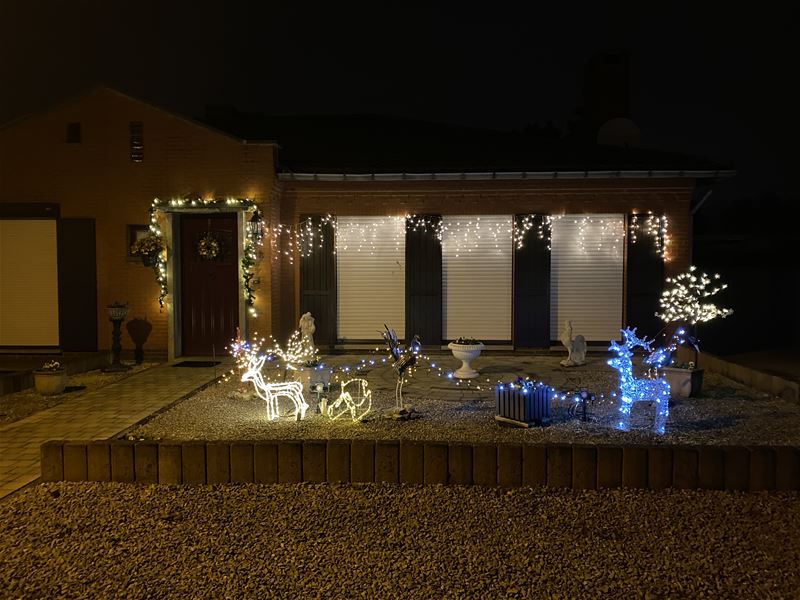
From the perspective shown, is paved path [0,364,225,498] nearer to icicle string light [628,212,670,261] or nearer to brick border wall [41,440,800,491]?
brick border wall [41,440,800,491]

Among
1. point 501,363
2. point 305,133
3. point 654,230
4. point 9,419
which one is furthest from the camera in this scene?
point 305,133

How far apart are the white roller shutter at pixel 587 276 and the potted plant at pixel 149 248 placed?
726 centimetres

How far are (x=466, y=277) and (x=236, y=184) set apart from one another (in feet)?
15.4

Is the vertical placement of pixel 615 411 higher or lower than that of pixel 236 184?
lower

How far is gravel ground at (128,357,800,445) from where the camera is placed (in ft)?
20.8

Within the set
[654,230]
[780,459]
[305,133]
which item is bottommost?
[780,459]

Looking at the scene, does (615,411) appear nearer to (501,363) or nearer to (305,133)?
(501,363)

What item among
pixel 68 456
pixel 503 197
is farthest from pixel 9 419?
pixel 503 197

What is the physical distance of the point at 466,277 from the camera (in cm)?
1282

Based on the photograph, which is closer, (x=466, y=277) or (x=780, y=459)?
(x=780, y=459)

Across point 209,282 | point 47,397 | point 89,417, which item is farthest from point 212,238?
point 89,417

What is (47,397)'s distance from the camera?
867cm

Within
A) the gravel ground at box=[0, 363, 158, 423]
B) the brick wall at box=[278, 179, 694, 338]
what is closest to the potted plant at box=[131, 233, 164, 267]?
the gravel ground at box=[0, 363, 158, 423]

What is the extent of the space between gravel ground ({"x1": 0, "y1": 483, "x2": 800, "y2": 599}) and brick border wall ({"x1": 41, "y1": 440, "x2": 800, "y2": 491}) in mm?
121
